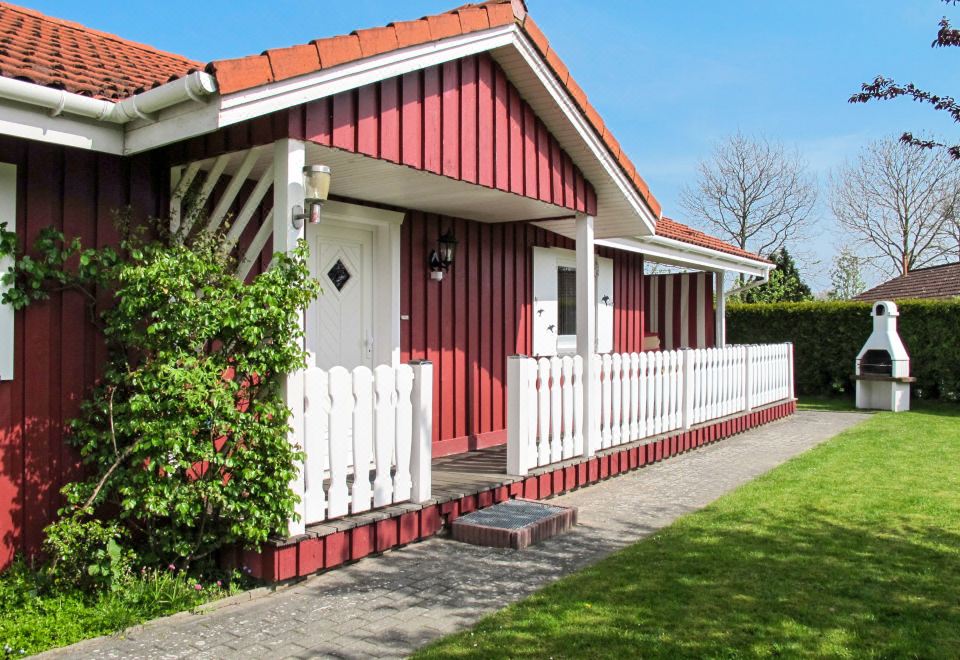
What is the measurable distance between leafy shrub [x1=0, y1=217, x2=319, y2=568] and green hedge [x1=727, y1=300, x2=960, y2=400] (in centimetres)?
1457

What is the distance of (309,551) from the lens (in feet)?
14.7

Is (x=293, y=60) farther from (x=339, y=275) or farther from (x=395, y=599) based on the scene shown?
(x=395, y=599)

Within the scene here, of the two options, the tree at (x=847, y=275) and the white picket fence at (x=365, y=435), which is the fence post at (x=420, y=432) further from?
the tree at (x=847, y=275)

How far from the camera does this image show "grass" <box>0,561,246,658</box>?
3578 mm

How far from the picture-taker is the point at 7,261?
4207mm

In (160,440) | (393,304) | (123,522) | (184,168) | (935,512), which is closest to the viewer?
(160,440)

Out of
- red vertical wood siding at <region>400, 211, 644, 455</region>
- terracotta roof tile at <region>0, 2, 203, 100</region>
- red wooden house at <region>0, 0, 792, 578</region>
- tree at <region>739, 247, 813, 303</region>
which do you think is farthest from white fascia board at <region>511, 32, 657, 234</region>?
tree at <region>739, 247, 813, 303</region>

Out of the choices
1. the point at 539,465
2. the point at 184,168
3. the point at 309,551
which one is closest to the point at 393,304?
the point at 539,465

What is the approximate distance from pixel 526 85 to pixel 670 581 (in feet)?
13.7

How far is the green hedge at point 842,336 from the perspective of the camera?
14.9 meters

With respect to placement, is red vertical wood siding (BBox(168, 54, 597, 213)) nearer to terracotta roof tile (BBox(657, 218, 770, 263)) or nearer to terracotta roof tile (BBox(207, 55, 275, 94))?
terracotta roof tile (BBox(207, 55, 275, 94))

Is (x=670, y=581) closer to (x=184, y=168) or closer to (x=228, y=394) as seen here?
(x=228, y=394)

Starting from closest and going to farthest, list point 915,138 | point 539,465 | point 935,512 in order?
point 915,138 < point 935,512 < point 539,465

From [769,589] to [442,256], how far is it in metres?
4.66
